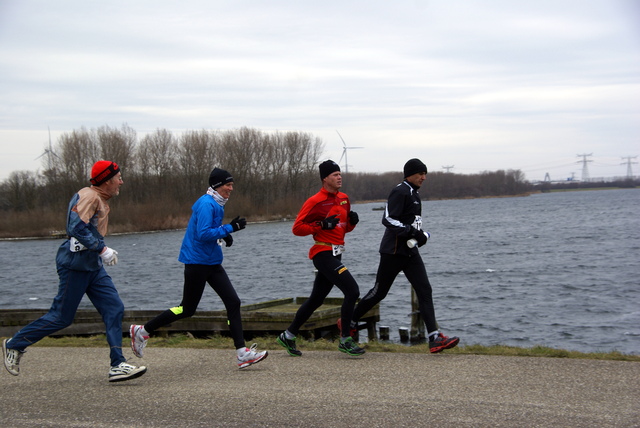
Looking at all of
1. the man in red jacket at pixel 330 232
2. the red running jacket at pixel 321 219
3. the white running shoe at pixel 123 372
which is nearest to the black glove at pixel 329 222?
the man in red jacket at pixel 330 232

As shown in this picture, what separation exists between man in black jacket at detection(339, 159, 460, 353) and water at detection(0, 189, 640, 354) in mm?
8302

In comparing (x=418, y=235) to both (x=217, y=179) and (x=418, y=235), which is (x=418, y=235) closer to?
(x=418, y=235)

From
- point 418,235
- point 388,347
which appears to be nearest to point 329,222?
point 418,235

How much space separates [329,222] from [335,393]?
1917 mm

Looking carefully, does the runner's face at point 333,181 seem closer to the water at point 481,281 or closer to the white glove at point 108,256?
the white glove at point 108,256

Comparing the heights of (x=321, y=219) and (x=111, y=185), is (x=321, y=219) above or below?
below

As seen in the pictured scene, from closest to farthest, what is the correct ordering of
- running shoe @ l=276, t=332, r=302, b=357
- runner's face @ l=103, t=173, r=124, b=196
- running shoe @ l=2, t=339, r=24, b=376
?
running shoe @ l=2, t=339, r=24, b=376
runner's face @ l=103, t=173, r=124, b=196
running shoe @ l=276, t=332, r=302, b=357

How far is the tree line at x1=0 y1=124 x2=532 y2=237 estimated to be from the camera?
80.6m

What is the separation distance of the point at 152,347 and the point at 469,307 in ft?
50.5

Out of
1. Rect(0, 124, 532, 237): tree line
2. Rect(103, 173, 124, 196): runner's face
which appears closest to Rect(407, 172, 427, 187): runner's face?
Rect(103, 173, 124, 196): runner's face

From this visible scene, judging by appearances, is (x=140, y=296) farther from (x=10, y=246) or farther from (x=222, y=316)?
(x=10, y=246)

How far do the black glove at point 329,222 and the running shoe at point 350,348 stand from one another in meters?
1.23

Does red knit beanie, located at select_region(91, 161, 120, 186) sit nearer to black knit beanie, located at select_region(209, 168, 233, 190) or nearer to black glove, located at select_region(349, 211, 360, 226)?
black knit beanie, located at select_region(209, 168, 233, 190)

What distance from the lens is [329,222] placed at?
7.27 meters
